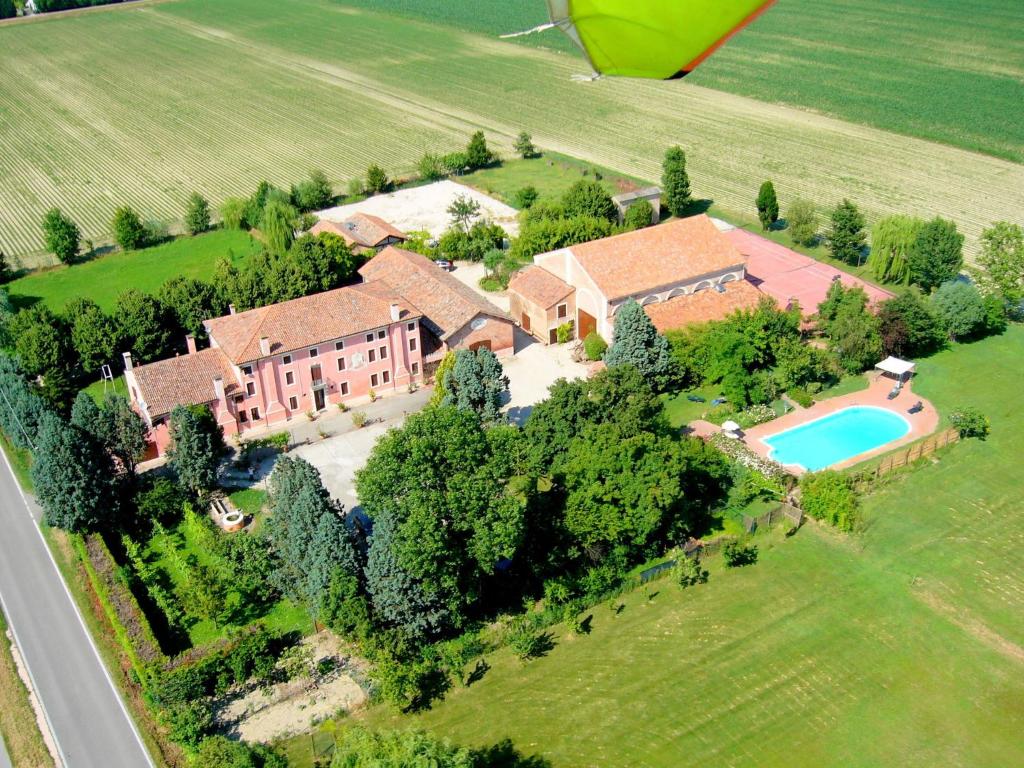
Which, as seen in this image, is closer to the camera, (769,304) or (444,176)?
(769,304)

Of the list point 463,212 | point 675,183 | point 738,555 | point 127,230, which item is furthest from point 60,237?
point 738,555

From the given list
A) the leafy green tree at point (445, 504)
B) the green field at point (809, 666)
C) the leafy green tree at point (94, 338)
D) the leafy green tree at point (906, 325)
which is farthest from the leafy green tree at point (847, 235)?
the leafy green tree at point (94, 338)

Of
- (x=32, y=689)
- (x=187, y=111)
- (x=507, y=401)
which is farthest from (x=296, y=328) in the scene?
(x=187, y=111)

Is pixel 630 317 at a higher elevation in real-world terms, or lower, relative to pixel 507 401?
higher

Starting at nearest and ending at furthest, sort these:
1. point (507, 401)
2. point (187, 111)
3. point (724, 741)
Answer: point (724, 741), point (507, 401), point (187, 111)

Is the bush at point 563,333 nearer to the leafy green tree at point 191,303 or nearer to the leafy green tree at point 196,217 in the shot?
the leafy green tree at point 191,303

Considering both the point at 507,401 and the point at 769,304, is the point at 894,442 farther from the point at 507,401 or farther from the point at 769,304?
the point at 507,401
